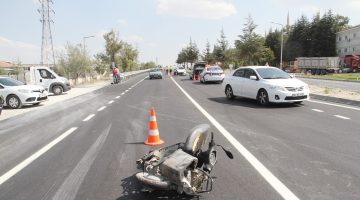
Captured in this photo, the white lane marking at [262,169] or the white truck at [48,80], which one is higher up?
the white truck at [48,80]

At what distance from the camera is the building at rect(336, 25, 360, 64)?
70812 millimetres

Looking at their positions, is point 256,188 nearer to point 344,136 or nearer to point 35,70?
point 344,136

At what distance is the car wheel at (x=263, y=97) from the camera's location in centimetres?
1412

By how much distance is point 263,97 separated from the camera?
47.0 feet

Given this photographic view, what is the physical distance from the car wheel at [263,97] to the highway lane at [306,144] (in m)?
1.14

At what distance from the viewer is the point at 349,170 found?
5.49 m

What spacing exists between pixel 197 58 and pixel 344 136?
325ft

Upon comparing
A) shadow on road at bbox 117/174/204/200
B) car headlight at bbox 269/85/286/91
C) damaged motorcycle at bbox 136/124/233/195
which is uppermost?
car headlight at bbox 269/85/286/91

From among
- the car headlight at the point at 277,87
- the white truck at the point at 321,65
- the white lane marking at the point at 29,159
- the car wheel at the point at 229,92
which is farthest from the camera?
the white truck at the point at 321,65

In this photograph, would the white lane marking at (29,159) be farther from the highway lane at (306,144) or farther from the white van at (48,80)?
the white van at (48,80)

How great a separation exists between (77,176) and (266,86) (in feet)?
33.1

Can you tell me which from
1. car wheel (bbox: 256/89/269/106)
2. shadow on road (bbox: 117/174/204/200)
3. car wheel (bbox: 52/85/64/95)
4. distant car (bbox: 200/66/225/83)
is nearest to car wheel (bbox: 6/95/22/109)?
car wheel (bbox: 52/85/64/95)

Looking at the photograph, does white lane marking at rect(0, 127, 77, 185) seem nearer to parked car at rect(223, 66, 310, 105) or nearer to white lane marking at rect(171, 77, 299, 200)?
white lane marking at rect(171, 77, 299, 200)

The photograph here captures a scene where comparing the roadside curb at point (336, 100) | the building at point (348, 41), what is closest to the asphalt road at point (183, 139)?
the roadside curb at point (336, 100)
